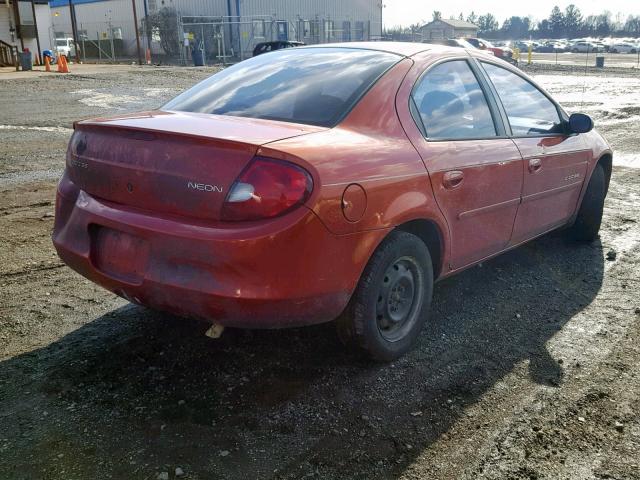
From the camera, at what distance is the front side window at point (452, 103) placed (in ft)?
11.8

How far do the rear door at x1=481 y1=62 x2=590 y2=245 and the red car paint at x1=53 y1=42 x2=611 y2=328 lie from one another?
0.79m

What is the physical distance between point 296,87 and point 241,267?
4.20 feet

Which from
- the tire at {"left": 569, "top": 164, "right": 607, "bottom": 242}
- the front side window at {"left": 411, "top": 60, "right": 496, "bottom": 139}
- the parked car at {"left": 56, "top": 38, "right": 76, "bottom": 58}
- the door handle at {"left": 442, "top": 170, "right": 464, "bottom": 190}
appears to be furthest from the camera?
the parked car at {"left": 56, "top": 38, "right": 76, "bottom": 58}

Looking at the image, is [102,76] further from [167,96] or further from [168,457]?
[168,457]

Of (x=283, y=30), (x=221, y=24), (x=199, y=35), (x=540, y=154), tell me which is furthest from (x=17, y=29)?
(x=540, y=154)

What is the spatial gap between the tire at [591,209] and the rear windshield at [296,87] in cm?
250

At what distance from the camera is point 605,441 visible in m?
2.80

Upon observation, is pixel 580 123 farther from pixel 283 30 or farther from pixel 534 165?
pixel 283 30

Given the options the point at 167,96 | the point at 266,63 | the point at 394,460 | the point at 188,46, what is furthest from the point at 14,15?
the point at 394,460

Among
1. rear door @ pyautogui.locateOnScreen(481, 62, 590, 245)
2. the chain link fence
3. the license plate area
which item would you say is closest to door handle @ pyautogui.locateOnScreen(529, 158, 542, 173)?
rear door @ pyautogui.locateOnScreen(481, 62, 590, 245)

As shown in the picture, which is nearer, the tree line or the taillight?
the taillight

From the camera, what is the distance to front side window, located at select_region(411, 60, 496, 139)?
359 centimetres

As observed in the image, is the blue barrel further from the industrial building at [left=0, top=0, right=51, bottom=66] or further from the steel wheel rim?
the steel wheel rim

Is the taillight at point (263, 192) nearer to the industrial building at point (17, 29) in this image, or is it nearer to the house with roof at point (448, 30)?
the industrial building at point (17, 29)
